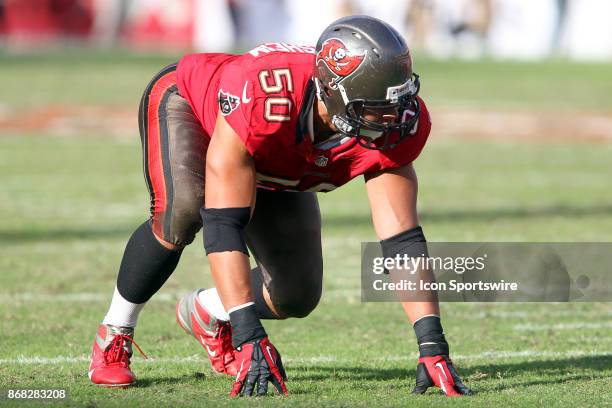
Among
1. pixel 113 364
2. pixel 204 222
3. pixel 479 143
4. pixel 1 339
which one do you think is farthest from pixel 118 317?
pixel 479 143

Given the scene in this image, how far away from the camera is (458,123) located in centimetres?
1838

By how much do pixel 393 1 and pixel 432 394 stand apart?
A: 1000 inches

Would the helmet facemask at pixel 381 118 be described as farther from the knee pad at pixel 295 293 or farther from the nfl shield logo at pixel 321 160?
the knee pad at pixel 295 293

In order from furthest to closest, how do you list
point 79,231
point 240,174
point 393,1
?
1. point 393,1
2. point 79,231
3. point 240,174

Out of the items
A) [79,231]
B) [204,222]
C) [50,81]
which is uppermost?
[204,222]

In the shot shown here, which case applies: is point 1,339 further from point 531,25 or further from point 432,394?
point 531,25

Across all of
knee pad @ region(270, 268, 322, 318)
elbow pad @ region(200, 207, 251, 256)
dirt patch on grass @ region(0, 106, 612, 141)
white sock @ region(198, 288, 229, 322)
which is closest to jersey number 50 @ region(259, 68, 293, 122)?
elbow pad @ region(200, 207, 251, 256)

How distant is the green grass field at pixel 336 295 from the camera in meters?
4.91

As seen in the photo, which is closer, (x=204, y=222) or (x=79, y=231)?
(x=204, y=222)

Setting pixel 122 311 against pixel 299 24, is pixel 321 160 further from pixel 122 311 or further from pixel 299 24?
pixel 299 24

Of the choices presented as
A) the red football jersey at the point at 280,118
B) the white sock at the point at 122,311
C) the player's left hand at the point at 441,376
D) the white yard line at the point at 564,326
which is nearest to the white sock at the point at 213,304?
the white sock at the point at 122,311

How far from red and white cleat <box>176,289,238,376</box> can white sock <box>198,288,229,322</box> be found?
0.06 ft

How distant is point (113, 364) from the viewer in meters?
4.96

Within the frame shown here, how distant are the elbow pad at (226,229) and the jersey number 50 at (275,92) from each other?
370 millimetres
